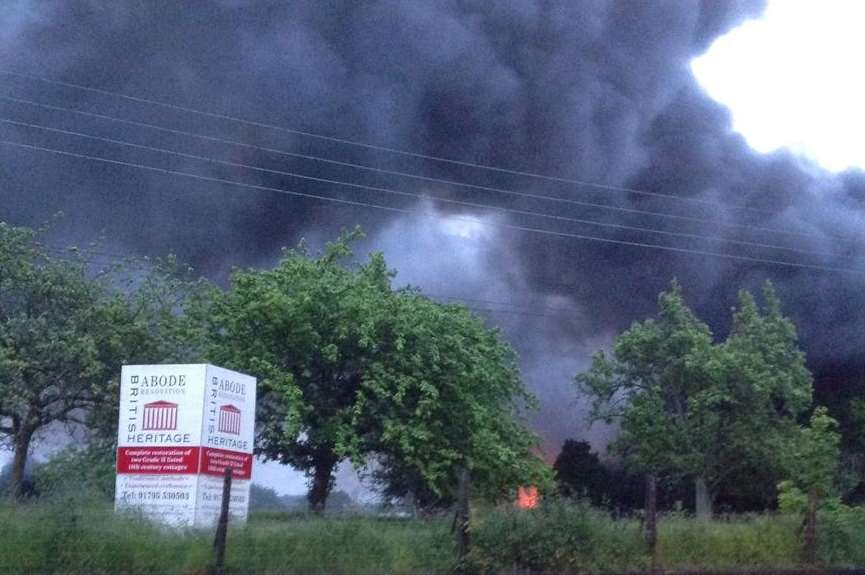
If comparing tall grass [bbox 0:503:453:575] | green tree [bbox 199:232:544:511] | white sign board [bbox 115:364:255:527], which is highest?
green tree [bbox 199:232:544:511]

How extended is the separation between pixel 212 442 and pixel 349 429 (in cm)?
1225

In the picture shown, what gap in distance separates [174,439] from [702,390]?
1059 inches

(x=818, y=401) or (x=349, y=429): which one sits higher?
(x=818, y=401)

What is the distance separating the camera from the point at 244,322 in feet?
105

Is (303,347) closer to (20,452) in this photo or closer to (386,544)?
(20,452)

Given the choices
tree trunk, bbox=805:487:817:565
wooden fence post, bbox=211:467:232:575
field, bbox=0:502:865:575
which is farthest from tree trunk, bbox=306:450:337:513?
wooden fence post, bbox=211:467:232:575

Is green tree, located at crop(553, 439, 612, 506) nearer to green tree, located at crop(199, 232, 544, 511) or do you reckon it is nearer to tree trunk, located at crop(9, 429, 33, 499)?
green tree, located at crop(199, 232, 544, 511)

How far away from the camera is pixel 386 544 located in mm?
16812

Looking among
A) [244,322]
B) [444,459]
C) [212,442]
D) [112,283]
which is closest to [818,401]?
[444,459]

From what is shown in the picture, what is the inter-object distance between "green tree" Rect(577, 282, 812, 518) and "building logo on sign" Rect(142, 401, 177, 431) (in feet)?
84.6

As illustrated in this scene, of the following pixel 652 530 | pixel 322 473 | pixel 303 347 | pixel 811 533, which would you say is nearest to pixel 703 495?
pixel 322 473

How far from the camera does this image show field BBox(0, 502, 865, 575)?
14.6m

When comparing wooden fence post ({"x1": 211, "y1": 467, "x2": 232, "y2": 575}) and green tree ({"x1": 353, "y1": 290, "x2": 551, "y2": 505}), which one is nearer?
wooden fence post ({"x1": 211, "y1": 467, "x2": 232, "y2": 575})

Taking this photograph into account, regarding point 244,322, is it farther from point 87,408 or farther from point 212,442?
point 212,442
